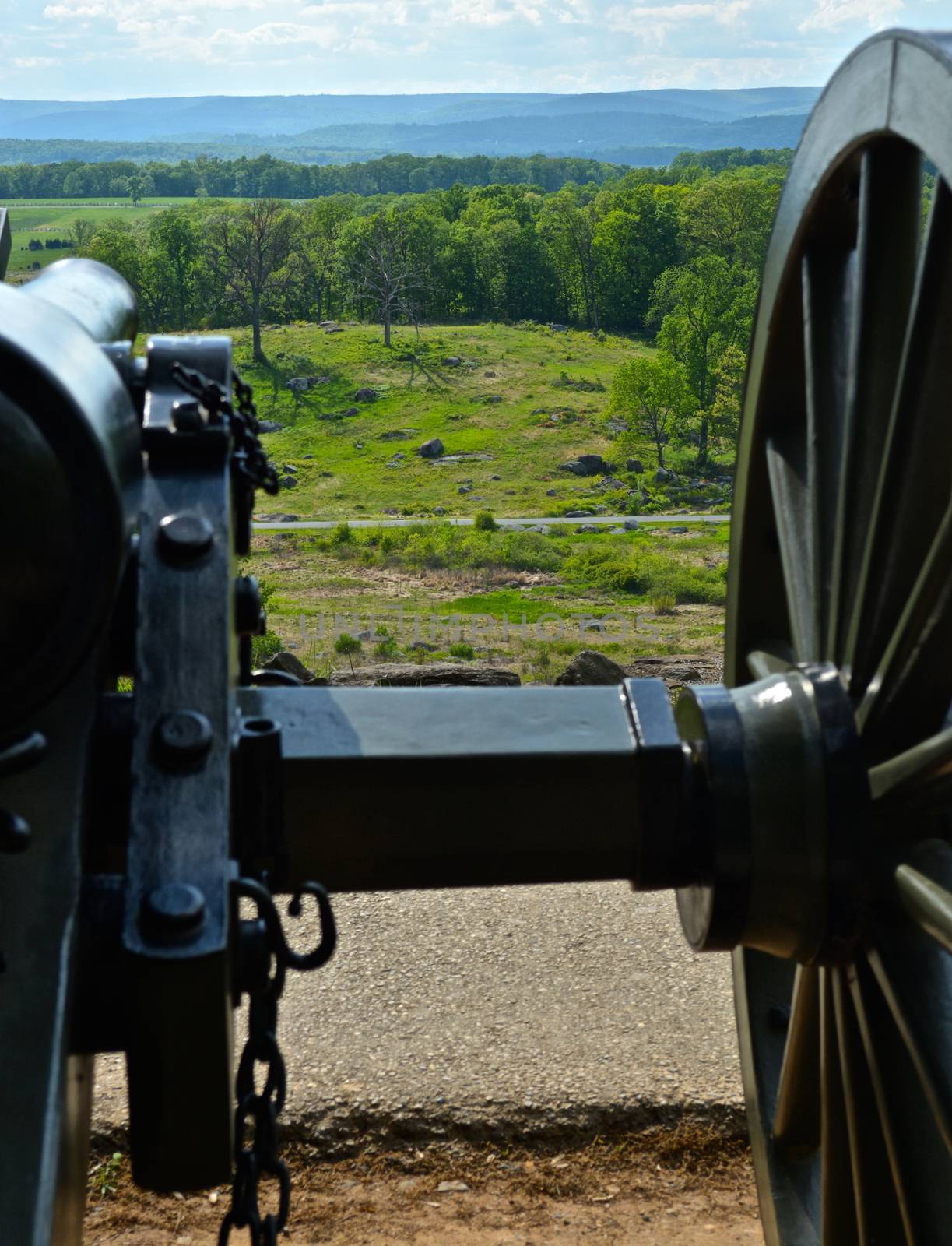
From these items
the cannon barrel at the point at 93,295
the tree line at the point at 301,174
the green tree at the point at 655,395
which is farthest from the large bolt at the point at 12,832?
the tree line at the point at 301,174

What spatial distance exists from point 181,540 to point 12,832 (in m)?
0.44

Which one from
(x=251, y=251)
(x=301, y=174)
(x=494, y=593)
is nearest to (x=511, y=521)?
(x=494, y=593)

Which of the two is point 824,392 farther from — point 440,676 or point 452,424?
point 452,424

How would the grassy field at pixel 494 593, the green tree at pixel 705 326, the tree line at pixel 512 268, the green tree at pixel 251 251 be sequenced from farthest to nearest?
the green tree at pixel 251 251 < the tree line at pixel 512 268 < the green tree at pixel 705 326 < the grassy field at pixel 494 593

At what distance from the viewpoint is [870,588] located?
209 cm

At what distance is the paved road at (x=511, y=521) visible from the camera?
40.0 meters

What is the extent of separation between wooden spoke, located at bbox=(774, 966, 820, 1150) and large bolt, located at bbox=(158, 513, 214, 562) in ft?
4.03

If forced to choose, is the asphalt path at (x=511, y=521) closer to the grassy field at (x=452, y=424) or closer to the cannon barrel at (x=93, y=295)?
the grassy field at (x=452, y=424)

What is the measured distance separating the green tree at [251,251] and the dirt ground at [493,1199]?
4576 cm

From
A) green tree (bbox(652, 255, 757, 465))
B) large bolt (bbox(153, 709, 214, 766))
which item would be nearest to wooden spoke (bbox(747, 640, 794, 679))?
large bolt (bbox(153, 709, 214, 766))

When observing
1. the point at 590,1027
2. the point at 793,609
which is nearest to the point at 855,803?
the point at 793,609

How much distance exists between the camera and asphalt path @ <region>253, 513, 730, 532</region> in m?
40.0

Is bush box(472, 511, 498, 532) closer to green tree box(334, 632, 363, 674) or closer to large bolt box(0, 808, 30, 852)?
green tree box(334, 632, 363, 674)

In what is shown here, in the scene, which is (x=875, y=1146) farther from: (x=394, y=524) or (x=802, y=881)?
(x=394, y=524)
